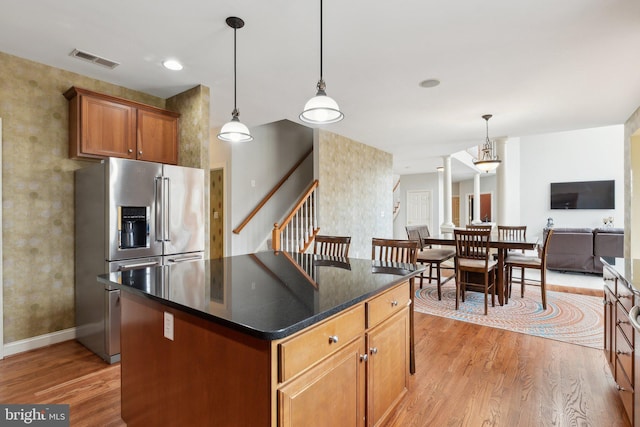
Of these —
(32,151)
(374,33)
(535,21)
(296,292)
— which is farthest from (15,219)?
(535,21)

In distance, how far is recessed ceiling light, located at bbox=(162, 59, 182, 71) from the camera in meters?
2.85

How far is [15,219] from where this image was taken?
275 cm

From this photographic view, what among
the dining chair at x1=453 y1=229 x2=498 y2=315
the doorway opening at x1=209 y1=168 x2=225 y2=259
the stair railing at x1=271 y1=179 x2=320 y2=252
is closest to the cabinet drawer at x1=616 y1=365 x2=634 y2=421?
the dining chair at x1=453 y1=229 x2=498 y2=315

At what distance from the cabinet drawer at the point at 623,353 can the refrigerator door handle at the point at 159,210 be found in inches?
132

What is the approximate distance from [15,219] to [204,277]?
2.23m

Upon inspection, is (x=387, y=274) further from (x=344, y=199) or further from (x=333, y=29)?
(x=344, y=199)

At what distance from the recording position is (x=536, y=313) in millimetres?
3756

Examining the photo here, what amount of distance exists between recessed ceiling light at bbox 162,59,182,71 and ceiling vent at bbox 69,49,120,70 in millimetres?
435

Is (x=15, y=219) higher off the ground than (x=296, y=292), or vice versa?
(x=15, y=219)

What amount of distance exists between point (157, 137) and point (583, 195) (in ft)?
34.2

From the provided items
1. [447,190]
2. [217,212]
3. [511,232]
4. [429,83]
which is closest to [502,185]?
[511,232]

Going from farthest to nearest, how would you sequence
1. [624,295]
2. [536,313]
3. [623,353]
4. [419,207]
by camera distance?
1. [419,207]
2. [536,313]
3. [623,353]
4. [624,295]

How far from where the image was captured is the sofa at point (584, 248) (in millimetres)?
5784

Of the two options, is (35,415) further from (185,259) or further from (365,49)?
(365,49)
